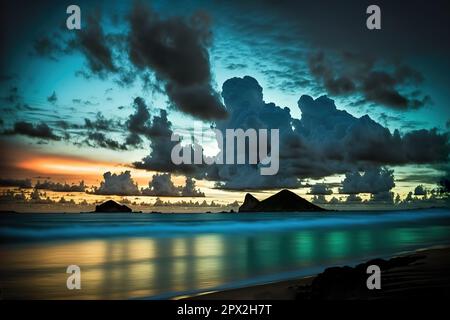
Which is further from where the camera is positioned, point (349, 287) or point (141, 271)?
point (141, 271)

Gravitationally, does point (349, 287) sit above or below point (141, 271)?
above

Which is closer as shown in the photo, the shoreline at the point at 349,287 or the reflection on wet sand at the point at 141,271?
the shoreline at the point at 349,287

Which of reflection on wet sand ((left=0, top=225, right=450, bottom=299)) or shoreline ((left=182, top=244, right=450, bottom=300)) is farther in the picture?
reflection on wet sand ((left=0, top=225, right=450, bottom=299))

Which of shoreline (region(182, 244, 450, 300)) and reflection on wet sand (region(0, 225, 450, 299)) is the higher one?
shoreline (region(182, 244, 450, 300))

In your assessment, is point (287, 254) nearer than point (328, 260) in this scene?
No

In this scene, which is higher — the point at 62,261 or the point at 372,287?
the point at 372,287

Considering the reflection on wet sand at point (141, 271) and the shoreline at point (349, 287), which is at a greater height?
the shoreline at point (349, 287)
